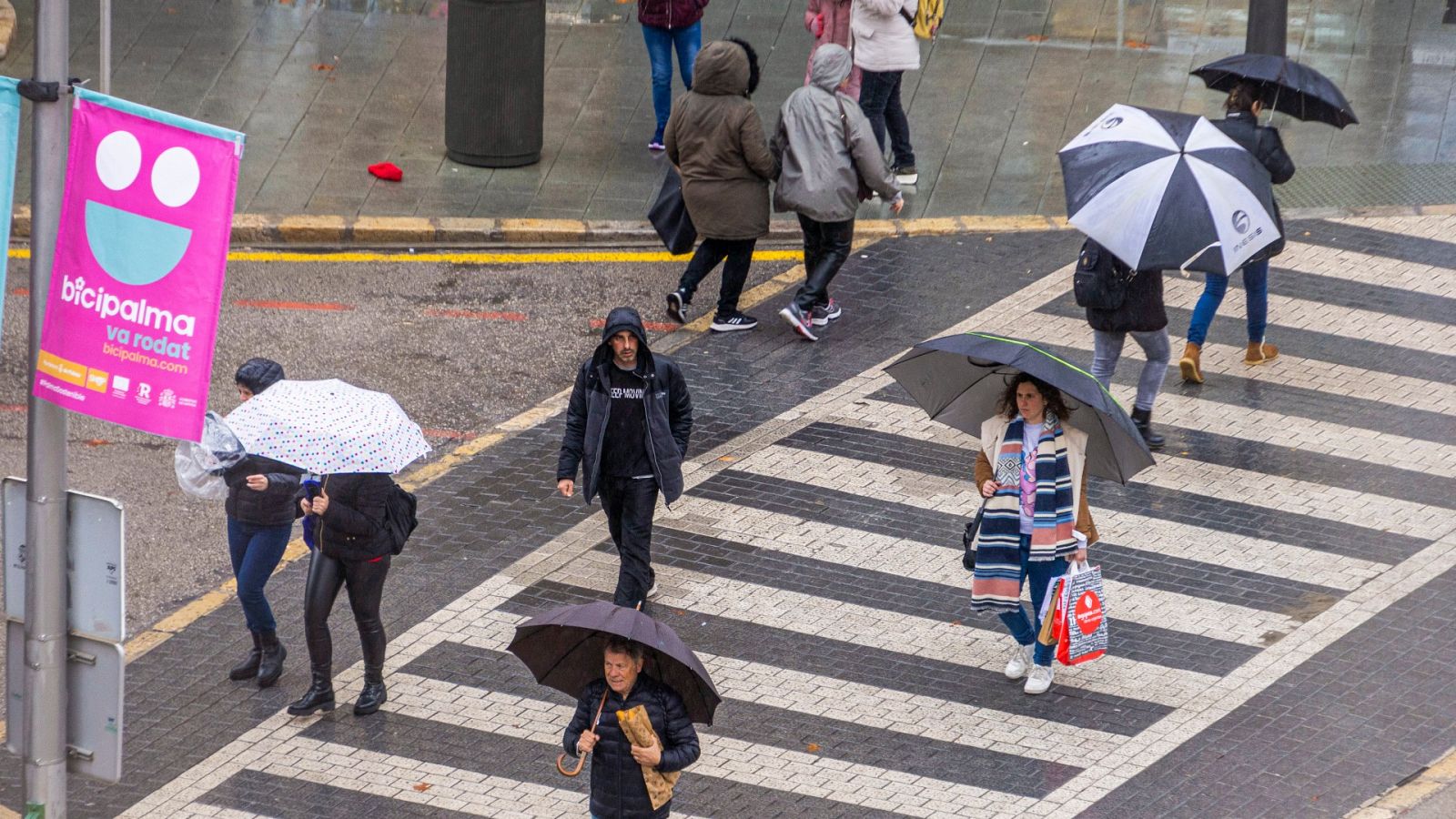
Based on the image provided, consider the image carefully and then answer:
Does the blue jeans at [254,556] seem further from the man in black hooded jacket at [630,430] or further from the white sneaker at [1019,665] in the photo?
the white sneaker at [1019,665]

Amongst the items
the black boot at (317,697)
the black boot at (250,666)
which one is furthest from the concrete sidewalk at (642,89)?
the black boot at (317,697)

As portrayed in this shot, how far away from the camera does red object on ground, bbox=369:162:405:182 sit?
15422mm

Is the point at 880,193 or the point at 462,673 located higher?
the point at 880,193

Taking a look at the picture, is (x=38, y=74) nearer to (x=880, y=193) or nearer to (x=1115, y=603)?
(x=1115, y=603)

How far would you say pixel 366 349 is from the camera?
12844 millimetres

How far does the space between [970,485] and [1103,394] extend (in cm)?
270

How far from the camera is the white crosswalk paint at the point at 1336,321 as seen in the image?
13133mm

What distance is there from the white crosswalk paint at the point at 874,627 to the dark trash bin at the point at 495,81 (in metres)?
5.97

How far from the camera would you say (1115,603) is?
10086 millimetres

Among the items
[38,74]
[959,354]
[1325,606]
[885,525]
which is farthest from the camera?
[885,525]

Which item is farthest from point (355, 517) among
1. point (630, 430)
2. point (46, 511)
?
point (46, 511)

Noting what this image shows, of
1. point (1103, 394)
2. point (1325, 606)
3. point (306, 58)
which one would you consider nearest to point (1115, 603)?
point (1325, 606)

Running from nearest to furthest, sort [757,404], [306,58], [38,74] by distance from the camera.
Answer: [38,74]
[757,404]
[306,58]

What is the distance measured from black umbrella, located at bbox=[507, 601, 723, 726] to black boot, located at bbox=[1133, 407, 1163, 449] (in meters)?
5.24
